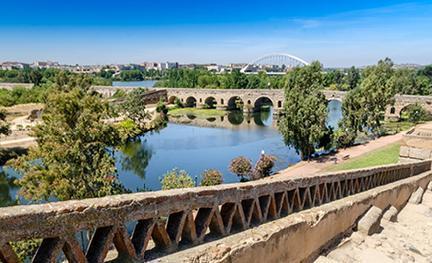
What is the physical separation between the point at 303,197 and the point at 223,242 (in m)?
3.18

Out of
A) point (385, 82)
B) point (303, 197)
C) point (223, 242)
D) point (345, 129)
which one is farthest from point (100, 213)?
point (385, 82)

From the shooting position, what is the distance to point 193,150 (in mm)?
35750

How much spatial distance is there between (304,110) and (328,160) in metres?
4.31

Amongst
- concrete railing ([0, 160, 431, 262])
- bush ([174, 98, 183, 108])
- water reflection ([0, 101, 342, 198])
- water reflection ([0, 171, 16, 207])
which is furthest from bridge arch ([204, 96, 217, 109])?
concrete railing ([0, 160, 431, 262])

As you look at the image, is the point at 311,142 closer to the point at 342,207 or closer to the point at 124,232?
the point at 342,207

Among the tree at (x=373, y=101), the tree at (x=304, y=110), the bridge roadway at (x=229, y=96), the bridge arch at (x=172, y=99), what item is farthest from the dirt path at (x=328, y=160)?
the bridge arch at (x=172, y=99)

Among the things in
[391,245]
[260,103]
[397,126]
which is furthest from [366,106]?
[260,103]

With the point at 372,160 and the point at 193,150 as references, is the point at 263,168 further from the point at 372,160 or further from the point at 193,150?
the point at 193,150

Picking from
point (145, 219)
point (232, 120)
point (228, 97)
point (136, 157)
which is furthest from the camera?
point (228, 97)

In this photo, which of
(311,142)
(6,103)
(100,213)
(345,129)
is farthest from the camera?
(6,103)

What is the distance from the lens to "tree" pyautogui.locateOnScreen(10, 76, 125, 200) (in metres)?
12.5

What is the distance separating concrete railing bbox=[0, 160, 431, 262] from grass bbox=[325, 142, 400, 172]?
1798cm

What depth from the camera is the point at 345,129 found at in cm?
3397

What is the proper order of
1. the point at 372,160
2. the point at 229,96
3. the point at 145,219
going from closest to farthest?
the point at 145,219, the point at 372,160, the point at 229,96
